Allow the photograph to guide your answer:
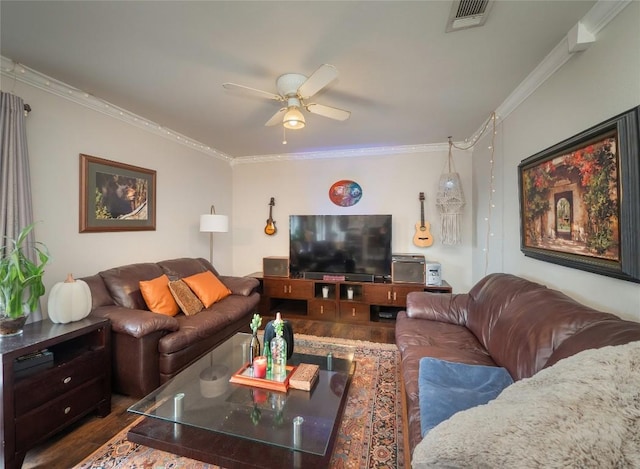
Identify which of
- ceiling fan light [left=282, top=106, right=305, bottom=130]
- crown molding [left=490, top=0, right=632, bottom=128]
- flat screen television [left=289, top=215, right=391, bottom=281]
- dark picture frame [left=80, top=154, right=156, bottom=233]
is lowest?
flat screen television [left=289, top=215, right=391, bottom=281]

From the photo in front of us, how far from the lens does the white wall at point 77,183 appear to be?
7.07 feet

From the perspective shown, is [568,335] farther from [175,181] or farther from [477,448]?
[175,181]

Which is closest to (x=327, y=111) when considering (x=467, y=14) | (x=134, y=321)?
(x=467, y=14)

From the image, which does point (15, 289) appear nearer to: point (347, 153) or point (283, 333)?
point (283, 333)

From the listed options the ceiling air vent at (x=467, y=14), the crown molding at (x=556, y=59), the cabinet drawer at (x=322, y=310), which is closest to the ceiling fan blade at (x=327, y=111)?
the ceiling air vent at (x=467, y=14)

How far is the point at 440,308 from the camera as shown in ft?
8.29

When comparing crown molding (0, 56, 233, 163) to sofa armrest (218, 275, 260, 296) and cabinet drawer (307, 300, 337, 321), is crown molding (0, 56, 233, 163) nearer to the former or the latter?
sofa armrest (218, 275, 260, 296)

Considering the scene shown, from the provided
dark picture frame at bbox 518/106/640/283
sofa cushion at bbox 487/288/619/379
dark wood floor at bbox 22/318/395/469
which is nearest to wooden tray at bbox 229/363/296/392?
dark wood floor at bbox 22/318/395/469

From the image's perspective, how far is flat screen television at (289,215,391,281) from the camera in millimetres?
3740

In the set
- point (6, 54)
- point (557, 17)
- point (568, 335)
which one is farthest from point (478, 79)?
point (6, 54)

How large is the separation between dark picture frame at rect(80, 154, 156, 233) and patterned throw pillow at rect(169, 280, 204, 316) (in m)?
0.84

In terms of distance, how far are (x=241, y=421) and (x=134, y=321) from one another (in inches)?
45.0

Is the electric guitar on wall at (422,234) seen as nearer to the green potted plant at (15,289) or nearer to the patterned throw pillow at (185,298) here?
the patterned throw pillow at (185,298)

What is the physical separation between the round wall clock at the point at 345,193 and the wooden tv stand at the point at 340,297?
1.21 m
